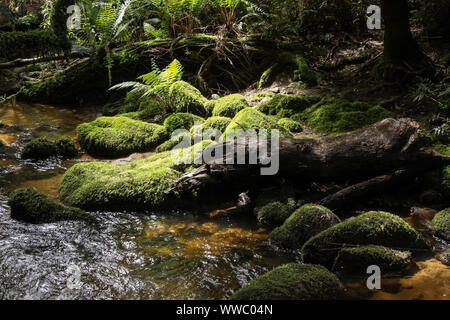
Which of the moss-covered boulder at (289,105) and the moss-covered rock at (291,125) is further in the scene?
the moss-covered boulder at (289,105)

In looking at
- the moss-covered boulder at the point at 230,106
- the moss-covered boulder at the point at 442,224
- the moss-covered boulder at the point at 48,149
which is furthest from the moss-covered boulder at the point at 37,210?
the moss-covered boulder at the point at 442,224

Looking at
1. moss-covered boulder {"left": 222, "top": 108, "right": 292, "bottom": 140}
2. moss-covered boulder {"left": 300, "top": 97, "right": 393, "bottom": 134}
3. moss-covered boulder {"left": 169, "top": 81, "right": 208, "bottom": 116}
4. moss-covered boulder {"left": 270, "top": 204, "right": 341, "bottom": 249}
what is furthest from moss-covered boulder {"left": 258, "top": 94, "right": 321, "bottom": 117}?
moss-covered boulder {"left": 270, "top": 204, "right": 341, "bottom": 249}

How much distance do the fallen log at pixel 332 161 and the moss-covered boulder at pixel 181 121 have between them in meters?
2.00

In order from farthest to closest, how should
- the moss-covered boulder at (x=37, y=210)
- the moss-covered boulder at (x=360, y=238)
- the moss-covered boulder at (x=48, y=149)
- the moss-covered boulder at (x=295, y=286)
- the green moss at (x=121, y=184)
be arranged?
the moss-covered boulder at (x=48, y=149)
the green moss at (x=121, y=184)
the moss-covered boulder at (x=37, y=210)
the moss-covered boulder at (x=360, y=238)
the moss-covered boulder at (x=295, y=286)

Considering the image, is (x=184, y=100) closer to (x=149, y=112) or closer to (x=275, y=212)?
(x=149, y=112)

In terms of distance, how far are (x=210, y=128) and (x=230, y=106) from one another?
0.75 metres

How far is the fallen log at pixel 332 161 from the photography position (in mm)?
3963

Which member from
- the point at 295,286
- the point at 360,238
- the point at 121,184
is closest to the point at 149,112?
the point at 121,184

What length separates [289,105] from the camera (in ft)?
20.3

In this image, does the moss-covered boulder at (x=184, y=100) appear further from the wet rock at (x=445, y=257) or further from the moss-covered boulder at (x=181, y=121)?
the wet rock at (x=445, y=257)

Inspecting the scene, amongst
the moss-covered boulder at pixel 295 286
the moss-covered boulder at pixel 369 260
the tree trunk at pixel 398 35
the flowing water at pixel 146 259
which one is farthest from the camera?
the tree trunk at pixel 398 35

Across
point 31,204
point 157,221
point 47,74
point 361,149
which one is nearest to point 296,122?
point 361,149

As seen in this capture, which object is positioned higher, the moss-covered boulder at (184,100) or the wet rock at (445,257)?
the moss-covered boulder at (184,100)
